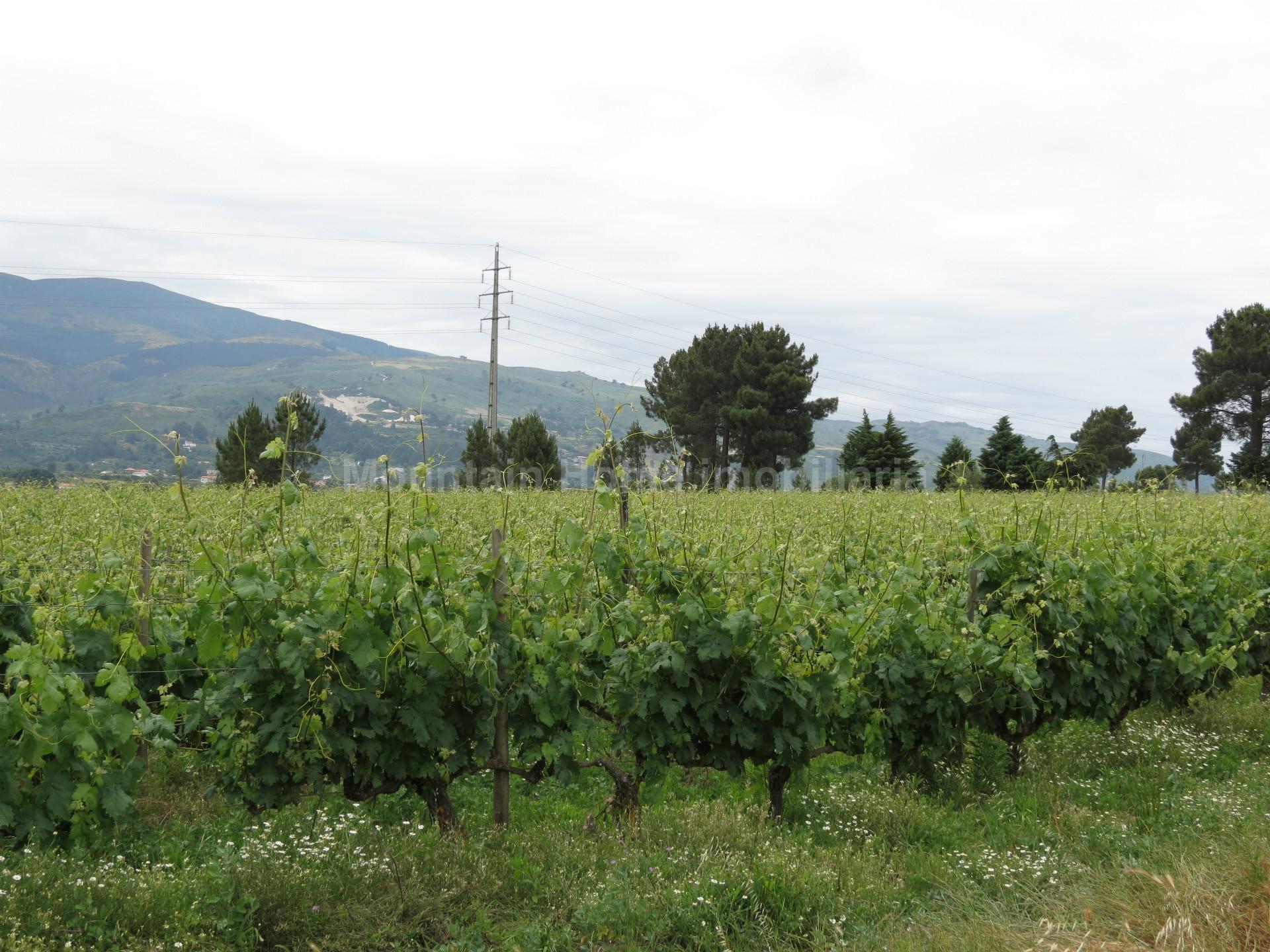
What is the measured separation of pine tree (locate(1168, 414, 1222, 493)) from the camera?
6006 cm

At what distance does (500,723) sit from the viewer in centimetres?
523

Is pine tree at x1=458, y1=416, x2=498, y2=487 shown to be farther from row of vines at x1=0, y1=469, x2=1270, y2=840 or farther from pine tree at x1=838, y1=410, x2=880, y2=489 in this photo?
row of vines at x1=0, y1=469, x2=1270, y2=840

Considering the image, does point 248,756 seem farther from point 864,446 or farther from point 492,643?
point 864,446

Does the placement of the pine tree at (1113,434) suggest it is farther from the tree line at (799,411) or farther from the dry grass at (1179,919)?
the dry grass at (1179,919)

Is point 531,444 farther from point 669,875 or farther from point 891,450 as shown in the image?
point 669,875

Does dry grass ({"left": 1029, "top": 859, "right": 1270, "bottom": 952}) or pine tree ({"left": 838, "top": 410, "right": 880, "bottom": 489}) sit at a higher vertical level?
pine tree ({"left": 838, "top": 410, "right": 880, "bottom": 489})

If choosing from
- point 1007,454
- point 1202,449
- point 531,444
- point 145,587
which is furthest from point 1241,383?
point 145,587

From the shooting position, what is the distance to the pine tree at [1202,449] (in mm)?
60062

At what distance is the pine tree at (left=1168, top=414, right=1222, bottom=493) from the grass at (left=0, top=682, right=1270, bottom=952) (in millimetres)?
62877

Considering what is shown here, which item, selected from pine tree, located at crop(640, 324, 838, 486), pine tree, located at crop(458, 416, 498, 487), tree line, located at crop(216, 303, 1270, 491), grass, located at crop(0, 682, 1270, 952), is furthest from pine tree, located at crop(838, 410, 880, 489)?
grass, located at crop(0, 682, 1270, 952)

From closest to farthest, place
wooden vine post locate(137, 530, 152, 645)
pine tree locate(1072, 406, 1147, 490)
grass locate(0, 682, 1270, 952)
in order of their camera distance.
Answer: grass locate(0, 682, 1270, 952) < wooden vine post locate(137, 530, 152, 645) < pine tree locate(1072, 406, 1147, 490)

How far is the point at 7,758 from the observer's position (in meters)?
4.18

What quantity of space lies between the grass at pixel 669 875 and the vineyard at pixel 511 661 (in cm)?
21

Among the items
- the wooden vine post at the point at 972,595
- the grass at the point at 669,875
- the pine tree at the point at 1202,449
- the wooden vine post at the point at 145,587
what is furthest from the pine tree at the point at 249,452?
the pine tree at the point at 1202,449
